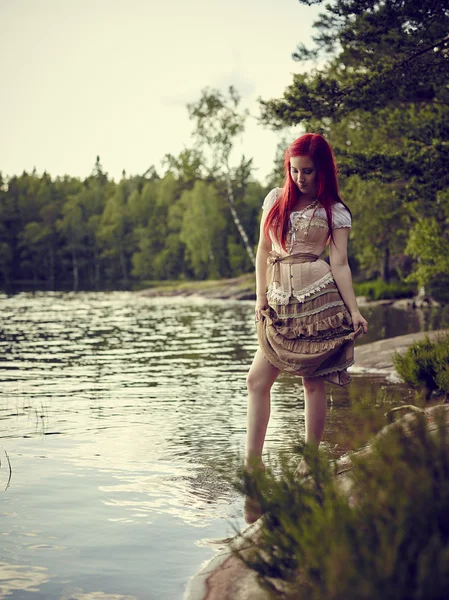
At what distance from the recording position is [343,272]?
5.13 m

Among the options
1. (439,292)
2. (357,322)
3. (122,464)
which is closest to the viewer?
(357,322)

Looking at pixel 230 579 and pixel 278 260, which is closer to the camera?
pixel 230 579

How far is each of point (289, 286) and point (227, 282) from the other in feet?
154

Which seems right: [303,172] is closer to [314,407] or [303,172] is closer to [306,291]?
[306,291]

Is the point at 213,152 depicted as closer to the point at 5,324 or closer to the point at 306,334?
the point at 5,324

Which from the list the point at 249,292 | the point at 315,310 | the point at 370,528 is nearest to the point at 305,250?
the point at 315,310

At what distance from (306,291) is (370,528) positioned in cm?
268

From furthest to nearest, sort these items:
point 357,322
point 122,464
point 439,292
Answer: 1. point 439,292
2. point 122,464
3. point 357,322

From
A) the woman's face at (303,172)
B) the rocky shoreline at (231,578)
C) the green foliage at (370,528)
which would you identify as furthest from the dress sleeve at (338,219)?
A: the green foliage at (370,528)

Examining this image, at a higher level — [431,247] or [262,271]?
[431,247]

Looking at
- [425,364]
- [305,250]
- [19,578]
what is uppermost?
[305,250]

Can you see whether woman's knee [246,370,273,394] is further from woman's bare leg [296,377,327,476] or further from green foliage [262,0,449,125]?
green foliage [262,0,449,125]

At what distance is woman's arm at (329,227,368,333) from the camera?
505cm

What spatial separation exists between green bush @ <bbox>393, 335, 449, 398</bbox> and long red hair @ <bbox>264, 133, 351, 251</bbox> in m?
3.99
